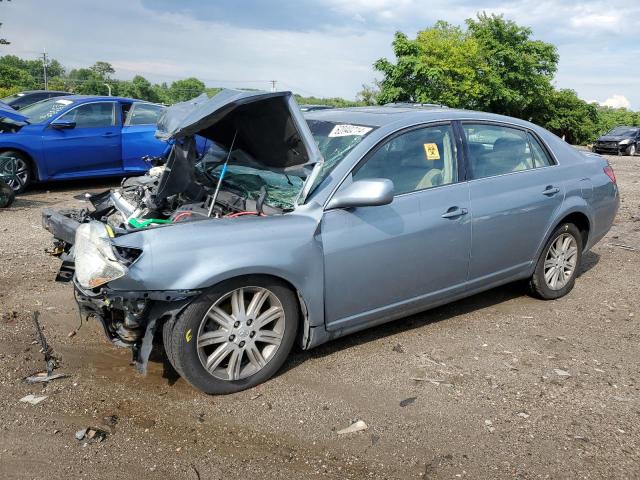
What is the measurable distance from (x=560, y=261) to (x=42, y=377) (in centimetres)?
427

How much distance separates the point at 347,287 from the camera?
363cm

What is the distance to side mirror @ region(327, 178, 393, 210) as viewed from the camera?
3.44 meters

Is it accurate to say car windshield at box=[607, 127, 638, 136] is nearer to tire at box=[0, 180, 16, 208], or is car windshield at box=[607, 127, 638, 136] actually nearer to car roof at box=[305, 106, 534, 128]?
car roof at box=[305, 106, 534, 128]

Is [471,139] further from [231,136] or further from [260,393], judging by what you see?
[260,393]

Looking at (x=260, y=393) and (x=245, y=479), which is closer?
(x=245, y=479)

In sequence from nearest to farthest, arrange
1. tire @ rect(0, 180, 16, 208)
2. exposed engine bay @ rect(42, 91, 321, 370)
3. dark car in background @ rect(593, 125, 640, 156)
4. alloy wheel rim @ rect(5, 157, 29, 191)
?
exposed engine bay @ rect(42, 91, 321, 370) → tire @ rect(0, 180, 16, 208) → alloy wheel rim @ rect(5, 157, 29, 191) → dark car in background @ rect(593, 125, 640, 156)

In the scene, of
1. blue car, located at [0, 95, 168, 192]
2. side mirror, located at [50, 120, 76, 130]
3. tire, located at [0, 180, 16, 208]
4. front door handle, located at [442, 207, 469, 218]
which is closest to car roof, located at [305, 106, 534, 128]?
front door handle, located at [442, 207, 469, 218]

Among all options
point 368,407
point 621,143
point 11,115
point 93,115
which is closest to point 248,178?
point 368,407

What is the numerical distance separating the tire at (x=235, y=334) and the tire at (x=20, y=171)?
7.33 metres

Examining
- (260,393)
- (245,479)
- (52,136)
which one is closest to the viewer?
(245,479)

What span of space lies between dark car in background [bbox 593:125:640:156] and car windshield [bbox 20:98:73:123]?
26.7m

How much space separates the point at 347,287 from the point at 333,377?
603 mm

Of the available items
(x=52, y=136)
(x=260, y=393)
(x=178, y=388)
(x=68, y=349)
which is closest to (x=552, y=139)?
→ (x=260, y=393)

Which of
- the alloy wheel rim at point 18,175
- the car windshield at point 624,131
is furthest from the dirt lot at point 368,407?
the car windshield at point 624,131
